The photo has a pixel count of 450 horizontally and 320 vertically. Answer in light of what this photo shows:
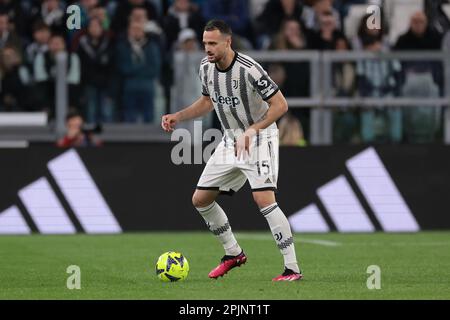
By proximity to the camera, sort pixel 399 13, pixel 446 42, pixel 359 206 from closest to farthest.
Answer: pixel 359 206, pixel 446 42, pixel 399 13

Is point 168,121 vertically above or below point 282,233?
above

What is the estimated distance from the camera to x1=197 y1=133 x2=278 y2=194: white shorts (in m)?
11.3

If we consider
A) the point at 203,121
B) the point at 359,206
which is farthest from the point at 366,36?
the point at 203,121

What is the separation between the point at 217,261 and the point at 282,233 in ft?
8.00

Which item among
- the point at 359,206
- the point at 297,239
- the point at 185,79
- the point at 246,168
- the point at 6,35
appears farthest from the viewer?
the point at 6,35

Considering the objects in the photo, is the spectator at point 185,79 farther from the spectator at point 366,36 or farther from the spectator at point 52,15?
the spectator at point 366,36

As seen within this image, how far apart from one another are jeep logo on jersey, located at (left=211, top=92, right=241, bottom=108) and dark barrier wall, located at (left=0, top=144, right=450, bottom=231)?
6754mm

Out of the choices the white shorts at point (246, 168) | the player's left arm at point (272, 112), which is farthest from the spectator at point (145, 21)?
the player's left arm at point (272, 112)

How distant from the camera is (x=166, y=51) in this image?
19.8 m

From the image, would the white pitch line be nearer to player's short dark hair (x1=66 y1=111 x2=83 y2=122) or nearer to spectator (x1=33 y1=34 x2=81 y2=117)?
player's short dark hair (x1=66 y1=111 x2=83 y2=122)

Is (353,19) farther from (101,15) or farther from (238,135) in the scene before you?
(238,135)

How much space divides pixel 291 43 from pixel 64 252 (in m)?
6.01

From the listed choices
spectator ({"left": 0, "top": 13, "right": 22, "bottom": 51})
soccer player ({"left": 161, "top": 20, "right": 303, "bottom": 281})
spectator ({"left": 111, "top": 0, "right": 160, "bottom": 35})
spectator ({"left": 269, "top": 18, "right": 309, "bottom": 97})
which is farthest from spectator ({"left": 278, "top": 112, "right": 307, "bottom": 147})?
soccer player ({"left": 161, "top": 20, "right": 303, "bottom": 281})

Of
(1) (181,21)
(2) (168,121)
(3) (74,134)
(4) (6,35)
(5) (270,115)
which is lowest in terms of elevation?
(3) (74,134)
